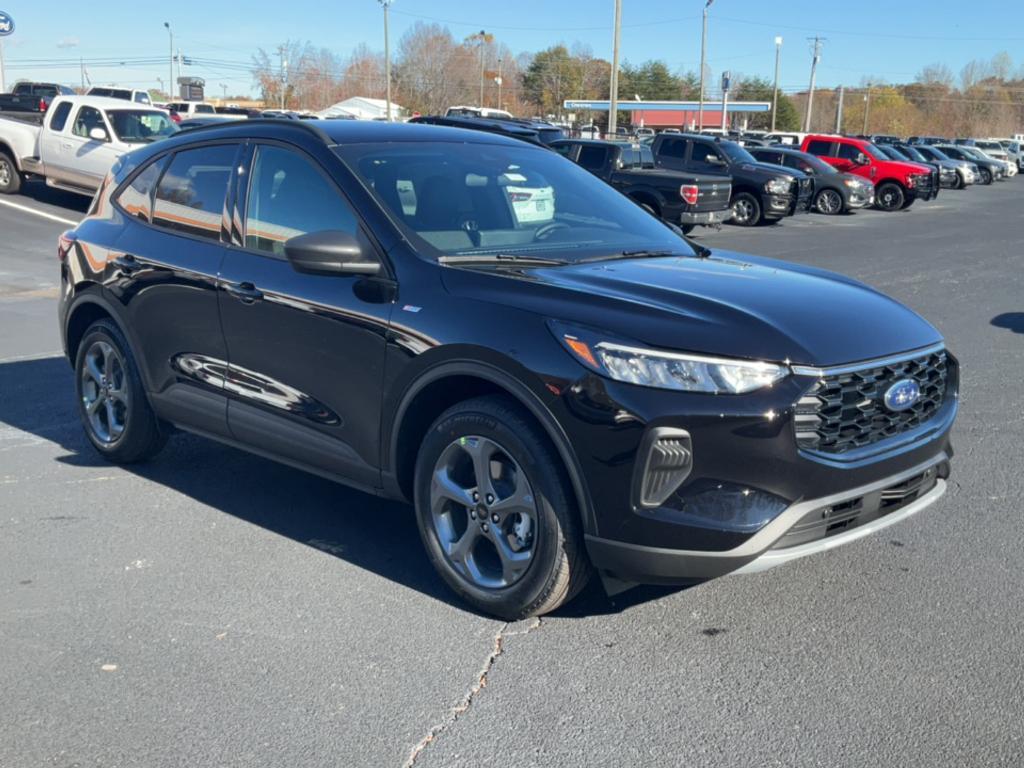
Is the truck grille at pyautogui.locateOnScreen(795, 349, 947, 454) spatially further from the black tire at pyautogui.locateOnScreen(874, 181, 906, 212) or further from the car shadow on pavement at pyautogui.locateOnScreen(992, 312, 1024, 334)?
the black tire at pyautogui.locateOnScreen(874, 181, 906, 212)

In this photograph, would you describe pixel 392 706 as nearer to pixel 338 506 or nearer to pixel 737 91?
pixel 338 506

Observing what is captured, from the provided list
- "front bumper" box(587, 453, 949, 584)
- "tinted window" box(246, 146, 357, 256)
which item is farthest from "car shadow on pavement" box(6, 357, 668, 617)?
"tinted window" box(246, 146, 357, 256)

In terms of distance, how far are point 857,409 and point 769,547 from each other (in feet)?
1.87

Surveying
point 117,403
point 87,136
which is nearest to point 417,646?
point 117,403

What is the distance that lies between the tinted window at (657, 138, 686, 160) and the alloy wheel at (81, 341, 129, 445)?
19.2 metres

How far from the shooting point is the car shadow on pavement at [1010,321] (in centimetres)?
1027

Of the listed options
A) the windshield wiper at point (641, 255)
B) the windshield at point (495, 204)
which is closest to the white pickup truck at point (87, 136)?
the windshield at point (495, 204)

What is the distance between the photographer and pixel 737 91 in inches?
4845

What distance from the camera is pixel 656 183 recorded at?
19094mm

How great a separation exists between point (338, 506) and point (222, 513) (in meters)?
0.55

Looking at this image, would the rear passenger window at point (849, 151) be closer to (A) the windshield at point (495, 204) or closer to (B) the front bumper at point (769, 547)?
(A) the windshield at point (495, 204)

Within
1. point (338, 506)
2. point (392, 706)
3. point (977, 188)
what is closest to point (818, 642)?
point (392, 706)

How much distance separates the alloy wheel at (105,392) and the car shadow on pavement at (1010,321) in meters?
8.11

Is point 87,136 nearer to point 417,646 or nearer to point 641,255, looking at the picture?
point 641,255
